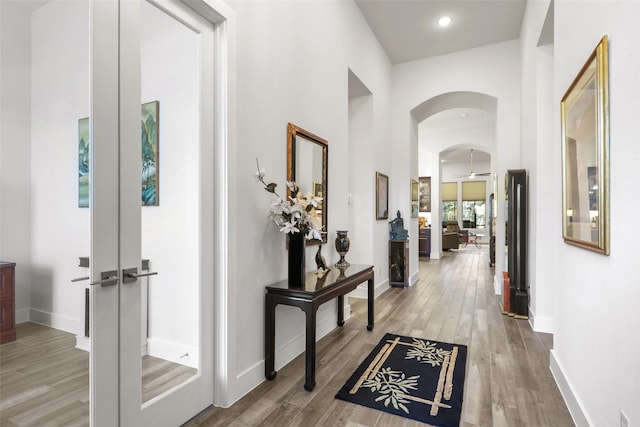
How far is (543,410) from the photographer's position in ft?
7.16

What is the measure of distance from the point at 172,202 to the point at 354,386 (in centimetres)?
180

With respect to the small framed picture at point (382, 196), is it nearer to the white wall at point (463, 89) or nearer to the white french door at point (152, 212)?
the white wall at point (463, 89)

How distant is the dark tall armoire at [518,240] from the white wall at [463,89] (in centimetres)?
120

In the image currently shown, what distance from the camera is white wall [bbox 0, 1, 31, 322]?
1.31 m

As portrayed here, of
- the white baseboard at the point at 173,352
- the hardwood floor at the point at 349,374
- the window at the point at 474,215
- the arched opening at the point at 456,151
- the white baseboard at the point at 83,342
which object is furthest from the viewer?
the window at the point at 474,215

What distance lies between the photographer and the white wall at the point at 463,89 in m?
5.40

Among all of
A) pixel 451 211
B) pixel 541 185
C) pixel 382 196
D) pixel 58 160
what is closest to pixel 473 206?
pixel 451 211

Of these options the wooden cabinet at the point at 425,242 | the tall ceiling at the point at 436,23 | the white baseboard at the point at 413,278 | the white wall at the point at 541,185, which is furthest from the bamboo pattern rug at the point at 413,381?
the wooden cabinet at the point at 425,242

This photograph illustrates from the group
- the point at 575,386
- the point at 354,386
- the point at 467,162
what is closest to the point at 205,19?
the point at 354,386

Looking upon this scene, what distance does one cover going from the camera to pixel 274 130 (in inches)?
108

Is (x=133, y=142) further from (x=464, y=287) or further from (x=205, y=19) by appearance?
(x=464, y=287)

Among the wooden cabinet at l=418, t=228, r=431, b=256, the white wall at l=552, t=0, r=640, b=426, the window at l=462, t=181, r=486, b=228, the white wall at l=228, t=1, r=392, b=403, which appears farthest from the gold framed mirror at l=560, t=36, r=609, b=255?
the window at l=462, t=181, r=486, b=228

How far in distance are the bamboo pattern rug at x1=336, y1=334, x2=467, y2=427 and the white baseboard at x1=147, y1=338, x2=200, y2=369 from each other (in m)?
1.00

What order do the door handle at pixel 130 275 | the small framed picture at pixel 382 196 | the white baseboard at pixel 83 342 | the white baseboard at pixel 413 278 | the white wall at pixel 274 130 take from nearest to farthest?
the white baseboard at pixel 83 342
the door handle at pixel 130 275
the white wall at pixel 274 130
the small framed picture at pixel 382 196
the white baseboard at pixel 413 278
